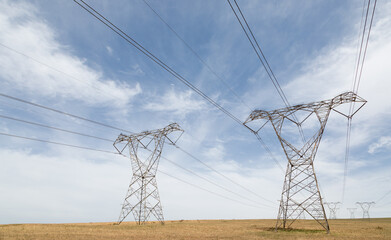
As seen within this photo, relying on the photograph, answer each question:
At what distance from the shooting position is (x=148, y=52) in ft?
38.3

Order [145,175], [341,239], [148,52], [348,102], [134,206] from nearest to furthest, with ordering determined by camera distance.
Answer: [148,52]
[341,239]
[348,102]
[134,206]
[145,175]

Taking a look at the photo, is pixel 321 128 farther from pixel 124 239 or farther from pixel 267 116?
pixel 124 239

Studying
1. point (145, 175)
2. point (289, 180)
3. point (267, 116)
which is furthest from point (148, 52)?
point (145, 175)

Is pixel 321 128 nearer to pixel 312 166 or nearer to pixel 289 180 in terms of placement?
pixel 312 166

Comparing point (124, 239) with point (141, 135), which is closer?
point (124, 239)

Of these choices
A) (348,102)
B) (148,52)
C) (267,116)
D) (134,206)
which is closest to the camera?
(148,52)

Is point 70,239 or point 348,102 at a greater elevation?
point 348,102

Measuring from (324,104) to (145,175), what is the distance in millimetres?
25745

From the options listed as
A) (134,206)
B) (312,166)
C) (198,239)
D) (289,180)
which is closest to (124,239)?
(198,239)

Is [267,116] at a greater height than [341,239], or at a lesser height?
greater

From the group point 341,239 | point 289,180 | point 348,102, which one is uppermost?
point 348,102

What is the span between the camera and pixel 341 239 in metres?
20.9

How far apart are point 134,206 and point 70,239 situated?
17839mm

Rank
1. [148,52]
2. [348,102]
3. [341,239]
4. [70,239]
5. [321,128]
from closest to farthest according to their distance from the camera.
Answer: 1. [148,52]
2. [70,239]
3. [341,239]
4. [348,102]
5. [321,128]
